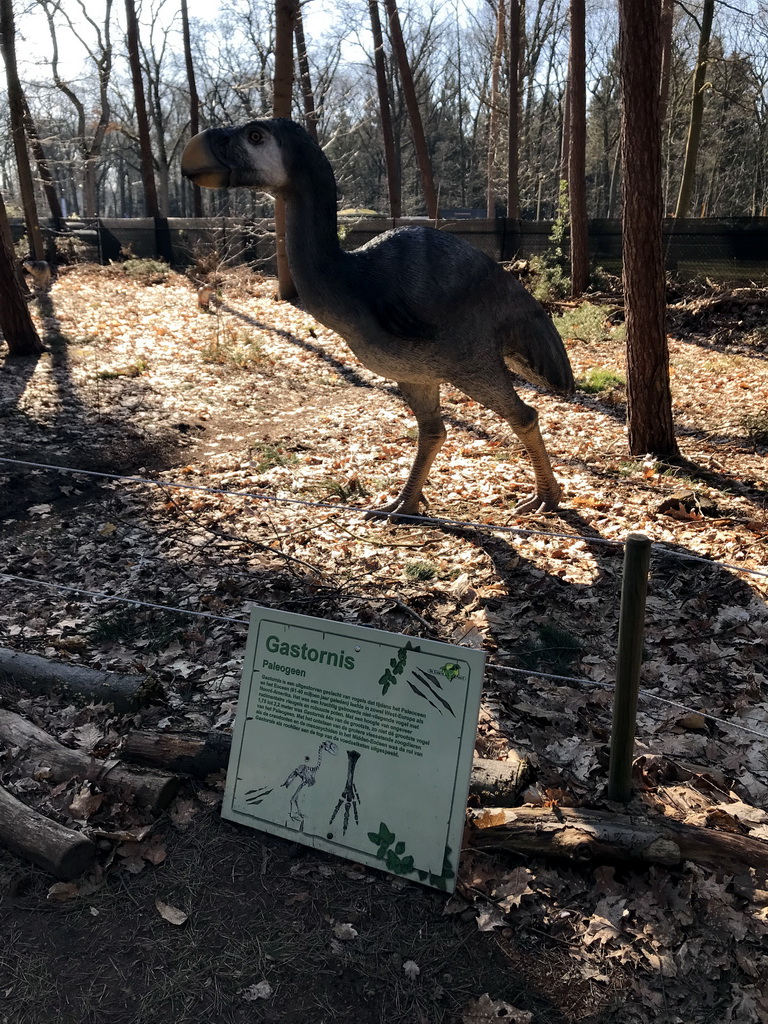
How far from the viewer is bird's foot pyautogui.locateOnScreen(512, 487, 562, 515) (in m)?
6.25

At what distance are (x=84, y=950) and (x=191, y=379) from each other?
9.20 metres

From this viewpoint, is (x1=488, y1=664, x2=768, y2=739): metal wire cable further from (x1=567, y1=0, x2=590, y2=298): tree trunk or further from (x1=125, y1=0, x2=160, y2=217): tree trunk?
(x1=125, y1=0, x2=160, y2=217): tree trunk

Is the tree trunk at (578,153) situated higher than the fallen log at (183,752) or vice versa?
the tree trunk at (578,153)

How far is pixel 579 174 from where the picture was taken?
583 inches

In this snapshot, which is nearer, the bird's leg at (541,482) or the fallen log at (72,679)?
the fallen log at (72,679)

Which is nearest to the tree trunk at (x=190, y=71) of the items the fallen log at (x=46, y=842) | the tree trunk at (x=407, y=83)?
the tree trunk at (x=407, y=83)

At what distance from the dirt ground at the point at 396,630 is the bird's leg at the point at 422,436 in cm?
20

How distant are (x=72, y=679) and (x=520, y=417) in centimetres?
343

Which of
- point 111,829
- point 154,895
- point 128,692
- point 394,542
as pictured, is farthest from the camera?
point 394,542

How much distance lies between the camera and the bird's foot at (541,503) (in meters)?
6.25

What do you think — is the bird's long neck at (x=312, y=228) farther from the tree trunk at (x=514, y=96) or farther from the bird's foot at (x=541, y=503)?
the tree trunk at (x=514, y=96)

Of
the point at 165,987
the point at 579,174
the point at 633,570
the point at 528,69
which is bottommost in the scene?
the point at 165,987

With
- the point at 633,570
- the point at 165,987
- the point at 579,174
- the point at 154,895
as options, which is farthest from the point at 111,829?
the point at 579,174

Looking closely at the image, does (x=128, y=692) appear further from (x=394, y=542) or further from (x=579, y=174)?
(x=579, y=174)
